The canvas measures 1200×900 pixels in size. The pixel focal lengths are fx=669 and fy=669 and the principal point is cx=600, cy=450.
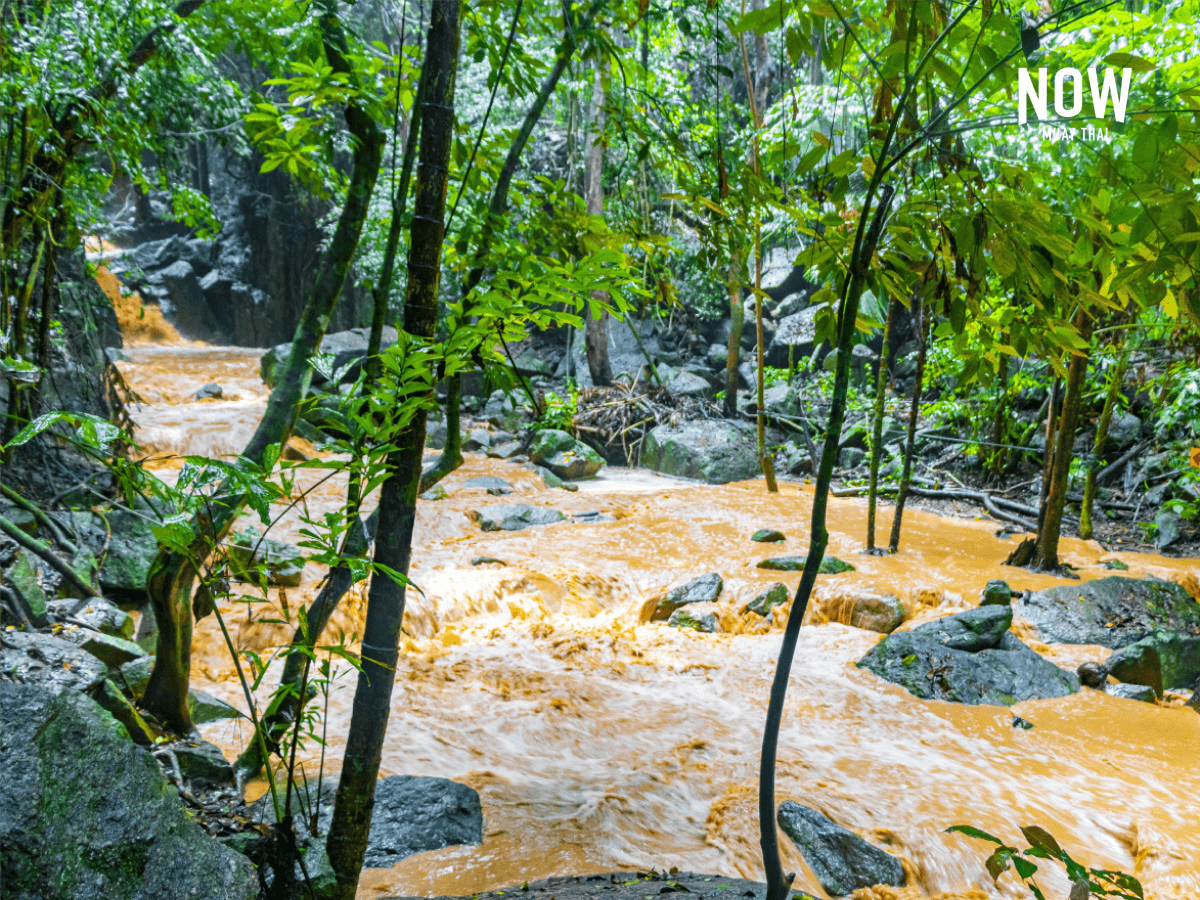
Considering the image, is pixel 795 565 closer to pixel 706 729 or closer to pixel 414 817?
pixel 706 729

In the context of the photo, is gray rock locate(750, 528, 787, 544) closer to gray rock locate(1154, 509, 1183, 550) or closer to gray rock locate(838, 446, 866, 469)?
gray rock locate(1154, 509, 1183, 550)

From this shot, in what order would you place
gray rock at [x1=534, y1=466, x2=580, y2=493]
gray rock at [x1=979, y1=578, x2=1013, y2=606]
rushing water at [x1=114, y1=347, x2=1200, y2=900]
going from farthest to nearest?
gray rock at [x1=534, y1=466, x2=580, y2=493] < gray rock at [x1=979, y1=578, x2=1013, y2=606] < rushing water at [x1=114, y1=347, x2=1200, y2=900]

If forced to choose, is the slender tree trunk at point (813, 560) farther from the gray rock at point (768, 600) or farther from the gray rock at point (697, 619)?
the gray rock at point (768, 600)

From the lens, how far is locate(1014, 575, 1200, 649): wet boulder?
17.3 ft

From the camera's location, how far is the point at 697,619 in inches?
233

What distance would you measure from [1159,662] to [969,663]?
130 centimetres

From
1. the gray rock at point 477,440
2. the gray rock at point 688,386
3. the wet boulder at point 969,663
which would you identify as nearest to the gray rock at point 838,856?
the wet boulder at point 969,663

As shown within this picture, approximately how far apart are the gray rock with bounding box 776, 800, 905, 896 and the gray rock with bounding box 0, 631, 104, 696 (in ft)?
9.20

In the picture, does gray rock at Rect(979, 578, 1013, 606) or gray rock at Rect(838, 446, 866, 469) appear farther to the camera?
gray rock at Rect(838, 446, 866, 469)

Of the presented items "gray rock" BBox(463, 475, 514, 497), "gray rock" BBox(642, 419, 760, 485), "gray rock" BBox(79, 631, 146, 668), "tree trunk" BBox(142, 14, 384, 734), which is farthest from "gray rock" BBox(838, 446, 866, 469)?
"gray rock" BBox(79, 631, 146, 668)

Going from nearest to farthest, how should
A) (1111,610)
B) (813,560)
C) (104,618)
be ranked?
(813,560) → (104,618) → (1111,610)

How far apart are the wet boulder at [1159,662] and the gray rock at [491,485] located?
23.6ft

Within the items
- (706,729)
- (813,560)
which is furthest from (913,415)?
(813,560)

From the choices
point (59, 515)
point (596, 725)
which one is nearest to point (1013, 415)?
point (596, 725)
